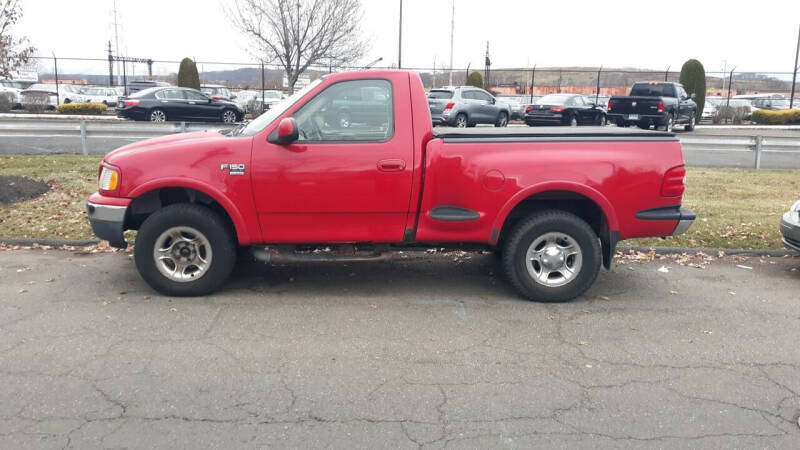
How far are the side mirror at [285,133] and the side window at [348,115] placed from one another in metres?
0.15

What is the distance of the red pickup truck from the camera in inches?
215

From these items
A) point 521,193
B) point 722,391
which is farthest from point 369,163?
point 722,391

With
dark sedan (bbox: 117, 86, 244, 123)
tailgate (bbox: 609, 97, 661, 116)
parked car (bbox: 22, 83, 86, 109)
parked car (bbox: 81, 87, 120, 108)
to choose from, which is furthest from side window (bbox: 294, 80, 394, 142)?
parked car (bbox: 81, 87, 120, 108)

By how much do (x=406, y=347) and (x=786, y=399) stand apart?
2.40 metres

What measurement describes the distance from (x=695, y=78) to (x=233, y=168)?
32131 millimetres

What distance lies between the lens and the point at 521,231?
18.5ft

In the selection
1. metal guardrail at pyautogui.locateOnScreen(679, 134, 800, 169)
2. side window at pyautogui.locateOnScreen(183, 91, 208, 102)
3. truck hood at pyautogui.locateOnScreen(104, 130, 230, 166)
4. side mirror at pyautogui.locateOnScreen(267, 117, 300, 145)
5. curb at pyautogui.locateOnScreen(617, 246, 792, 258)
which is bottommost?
curb at pyautogui.locateOnScreen(617, 246, 792, 258)

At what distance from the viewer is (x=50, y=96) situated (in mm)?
33312

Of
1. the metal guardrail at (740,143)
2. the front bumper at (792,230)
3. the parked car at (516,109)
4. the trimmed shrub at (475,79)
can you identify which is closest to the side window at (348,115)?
the front bumper at (792,230)

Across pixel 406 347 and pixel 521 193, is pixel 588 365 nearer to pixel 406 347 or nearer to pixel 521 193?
pixel 406 347

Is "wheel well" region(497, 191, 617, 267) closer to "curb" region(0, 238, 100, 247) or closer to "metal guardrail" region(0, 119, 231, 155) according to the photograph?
"curb" region(0, 238, 100, 247)

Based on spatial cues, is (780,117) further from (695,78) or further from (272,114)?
(272,114)

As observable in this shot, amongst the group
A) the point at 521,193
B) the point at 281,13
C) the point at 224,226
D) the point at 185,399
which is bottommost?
the point at 185,399

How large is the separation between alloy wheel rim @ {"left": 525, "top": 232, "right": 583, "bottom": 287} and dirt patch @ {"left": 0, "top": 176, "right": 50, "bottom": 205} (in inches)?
289
